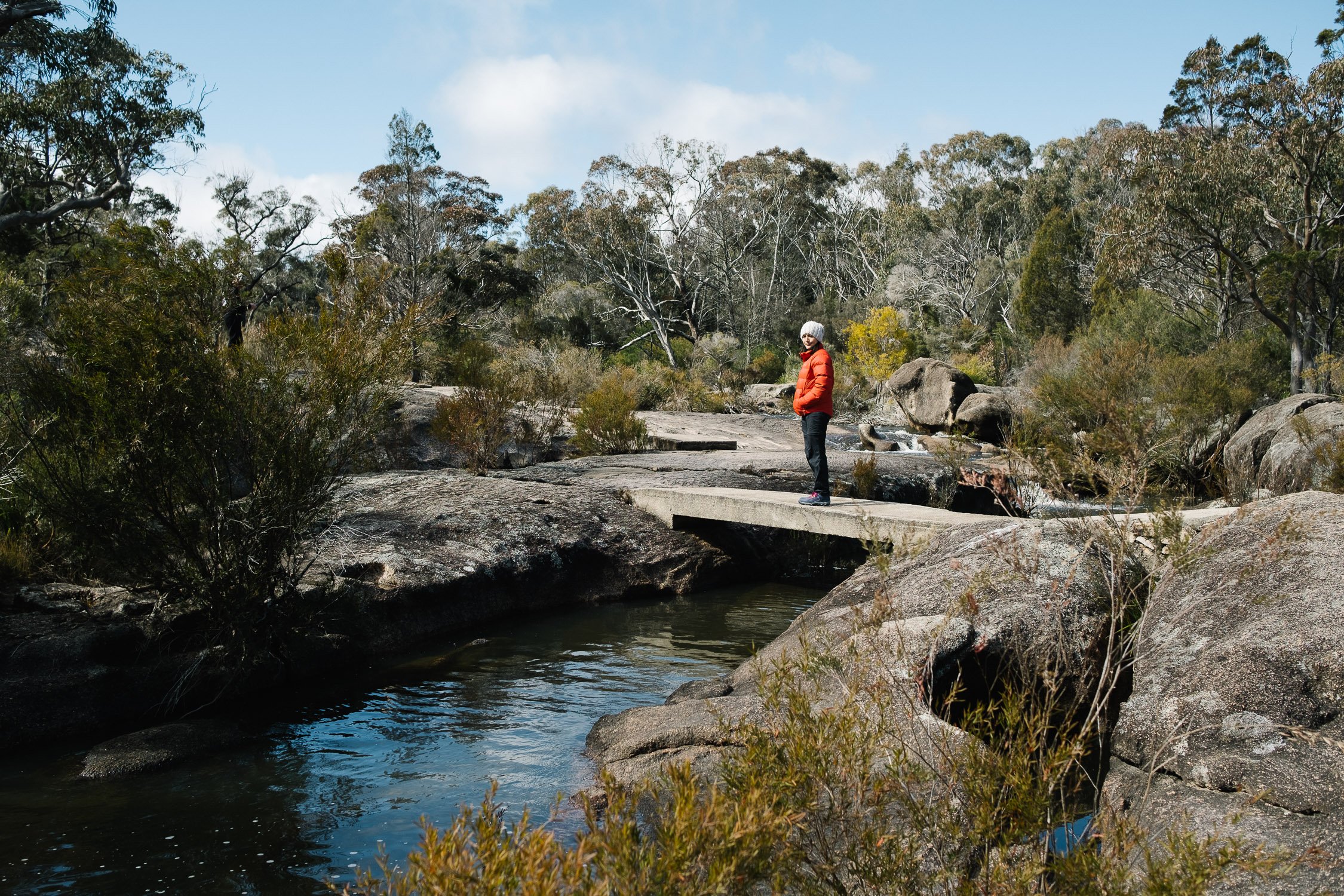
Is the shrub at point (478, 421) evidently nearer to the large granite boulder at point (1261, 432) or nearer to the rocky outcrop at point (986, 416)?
the large granite boulder at point (1261, 432)

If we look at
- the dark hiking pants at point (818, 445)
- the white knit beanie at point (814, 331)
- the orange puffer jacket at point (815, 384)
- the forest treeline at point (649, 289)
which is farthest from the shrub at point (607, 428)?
the white knit beanie at point (814, 331)

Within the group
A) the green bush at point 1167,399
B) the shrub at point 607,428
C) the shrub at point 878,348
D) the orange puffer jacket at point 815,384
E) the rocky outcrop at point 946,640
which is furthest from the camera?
the shrub at point 878,348

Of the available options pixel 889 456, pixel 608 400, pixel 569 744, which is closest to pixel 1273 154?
pixel 889 456

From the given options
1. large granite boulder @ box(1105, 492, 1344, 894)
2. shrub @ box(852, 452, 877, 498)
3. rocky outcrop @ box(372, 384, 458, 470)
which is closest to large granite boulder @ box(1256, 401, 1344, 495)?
shrub @ box(852, 452, 877, 498)

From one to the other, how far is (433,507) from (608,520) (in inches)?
72.0

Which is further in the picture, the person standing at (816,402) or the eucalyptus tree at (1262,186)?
the eucalyptus tree at (1262,186)

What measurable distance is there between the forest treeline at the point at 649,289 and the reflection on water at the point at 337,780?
1.33 meters

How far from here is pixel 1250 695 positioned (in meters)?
3.94

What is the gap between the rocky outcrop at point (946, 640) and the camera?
14.4 feet

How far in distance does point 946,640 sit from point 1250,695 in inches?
51.1

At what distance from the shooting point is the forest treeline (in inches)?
230

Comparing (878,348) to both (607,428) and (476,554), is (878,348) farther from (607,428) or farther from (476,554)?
(476,554)

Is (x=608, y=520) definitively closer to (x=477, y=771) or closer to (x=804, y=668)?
(x=477, y=771)

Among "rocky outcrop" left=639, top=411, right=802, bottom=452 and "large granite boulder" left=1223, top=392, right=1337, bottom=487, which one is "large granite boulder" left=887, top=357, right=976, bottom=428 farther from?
"large granite boulder" left=1223, top=392, right=1337, bottom=487
